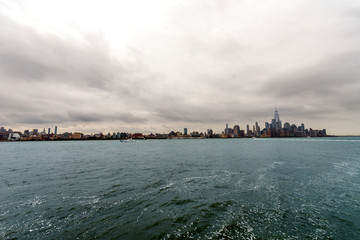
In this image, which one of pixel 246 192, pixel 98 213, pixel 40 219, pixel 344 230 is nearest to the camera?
pixel 344 230

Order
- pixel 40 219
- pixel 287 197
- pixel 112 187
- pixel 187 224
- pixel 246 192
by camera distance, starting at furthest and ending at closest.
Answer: pixel 112 187 < pixel 246 192 < pixel 287 197 < pixel 40 219 < pixel 187 224

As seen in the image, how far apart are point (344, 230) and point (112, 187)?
25818mm

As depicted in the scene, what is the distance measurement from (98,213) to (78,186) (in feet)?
37.5

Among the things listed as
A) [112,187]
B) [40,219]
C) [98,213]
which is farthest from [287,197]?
[40,219]

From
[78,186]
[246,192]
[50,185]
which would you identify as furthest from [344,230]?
[50,185]

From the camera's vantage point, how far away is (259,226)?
1310 cm

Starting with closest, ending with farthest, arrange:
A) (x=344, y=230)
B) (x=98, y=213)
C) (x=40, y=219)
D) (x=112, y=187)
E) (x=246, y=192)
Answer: (x=344, y=230) → (x=40, y=219) → (x=98, y=213) → (x=246, y=192) → (x=112, y=187)

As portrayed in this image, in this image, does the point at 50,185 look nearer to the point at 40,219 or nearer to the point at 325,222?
the point at 40,219

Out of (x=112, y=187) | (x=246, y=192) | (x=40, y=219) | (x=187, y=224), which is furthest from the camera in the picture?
(x=112, y=187)

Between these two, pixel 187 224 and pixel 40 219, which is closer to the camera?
pixel 187 224

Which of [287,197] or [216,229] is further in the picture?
[287,197]

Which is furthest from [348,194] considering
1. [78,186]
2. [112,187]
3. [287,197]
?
[78,186]

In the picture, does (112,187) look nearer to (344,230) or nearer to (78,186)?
(78,186)

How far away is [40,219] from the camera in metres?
14.5
